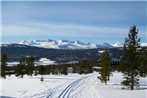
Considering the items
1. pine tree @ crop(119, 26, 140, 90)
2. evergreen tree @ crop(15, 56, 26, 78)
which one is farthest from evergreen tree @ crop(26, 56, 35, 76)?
pine tree @ crop(119, 26, 140, 90)


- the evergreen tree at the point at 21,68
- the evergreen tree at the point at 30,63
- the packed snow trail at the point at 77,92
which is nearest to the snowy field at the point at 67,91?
the packed snow trail at the point at 77,92

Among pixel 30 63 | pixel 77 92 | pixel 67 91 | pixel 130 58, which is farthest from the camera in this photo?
pixel 30 63

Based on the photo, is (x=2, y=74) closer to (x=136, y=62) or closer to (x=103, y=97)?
(x=136, y=62)

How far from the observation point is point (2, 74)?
104 m

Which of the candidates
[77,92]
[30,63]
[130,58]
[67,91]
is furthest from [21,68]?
[77,92]

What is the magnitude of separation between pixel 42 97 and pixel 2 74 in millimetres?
70810

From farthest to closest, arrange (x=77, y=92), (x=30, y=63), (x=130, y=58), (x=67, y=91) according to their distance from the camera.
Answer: (x=30, y=63)
(x=130, y=58)
(x=67, y=91)
(x=77, y=92)

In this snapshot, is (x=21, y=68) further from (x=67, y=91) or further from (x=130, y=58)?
(x=67, y=91)

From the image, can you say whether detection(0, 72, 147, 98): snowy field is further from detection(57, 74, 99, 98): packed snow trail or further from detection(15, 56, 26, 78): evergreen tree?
detection(15, 56, 26, 78): evergreen tree

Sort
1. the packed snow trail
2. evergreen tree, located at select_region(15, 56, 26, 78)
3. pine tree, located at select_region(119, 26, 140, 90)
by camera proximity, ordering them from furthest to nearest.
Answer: evergreen tree, located at select_region(15, 56, 26, 78)
pine tree, located at select_region(119, 26, 140, 90)
the packed snow trail

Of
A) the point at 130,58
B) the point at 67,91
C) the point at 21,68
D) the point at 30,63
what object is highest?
the point at 130,58

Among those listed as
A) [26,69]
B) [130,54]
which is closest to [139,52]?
[130,54]

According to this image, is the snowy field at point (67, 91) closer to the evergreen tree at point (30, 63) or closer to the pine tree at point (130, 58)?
the pine tree at point (130, 58)

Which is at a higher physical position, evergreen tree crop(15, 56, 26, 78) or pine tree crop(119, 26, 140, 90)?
pine tree crop(119, 26, 140, 90)
